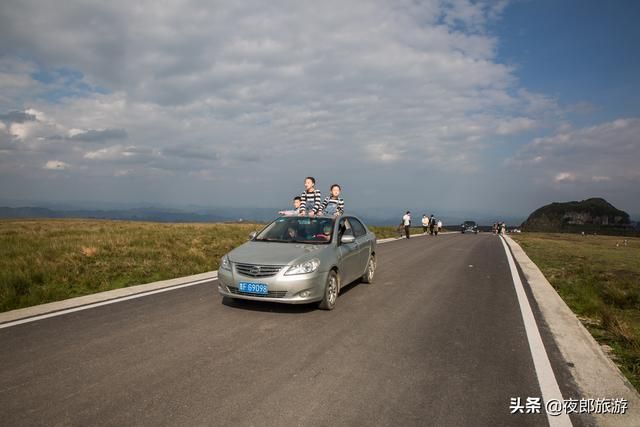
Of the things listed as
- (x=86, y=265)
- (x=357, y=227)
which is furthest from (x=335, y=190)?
(x=86, y=265)

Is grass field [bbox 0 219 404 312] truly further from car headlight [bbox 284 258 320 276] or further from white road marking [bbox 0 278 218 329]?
car headlight [bbox 284 258 320 276]

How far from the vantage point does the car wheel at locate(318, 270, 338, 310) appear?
6.46 m

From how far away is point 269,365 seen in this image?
4230 mm

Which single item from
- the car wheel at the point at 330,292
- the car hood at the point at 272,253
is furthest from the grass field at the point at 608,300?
the car hood at the point at 272,253

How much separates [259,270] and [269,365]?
6.71 ft

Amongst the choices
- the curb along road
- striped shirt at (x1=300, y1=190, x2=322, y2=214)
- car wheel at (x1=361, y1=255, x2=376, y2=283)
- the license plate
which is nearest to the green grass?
the curb along road

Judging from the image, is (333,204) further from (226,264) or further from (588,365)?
(588,365)

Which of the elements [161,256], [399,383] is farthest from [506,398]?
[161,256]

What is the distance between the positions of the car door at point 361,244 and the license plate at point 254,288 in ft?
8.75

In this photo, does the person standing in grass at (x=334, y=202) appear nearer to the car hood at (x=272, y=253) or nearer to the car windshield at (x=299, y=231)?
the car windshield at (x=299, y=231)

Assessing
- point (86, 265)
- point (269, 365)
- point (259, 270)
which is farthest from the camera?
point (86, 265)

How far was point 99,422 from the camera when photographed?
308 centimetres

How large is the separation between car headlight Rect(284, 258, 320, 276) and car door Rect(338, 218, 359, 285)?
894 mm

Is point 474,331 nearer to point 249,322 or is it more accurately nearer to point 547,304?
point 547,304
